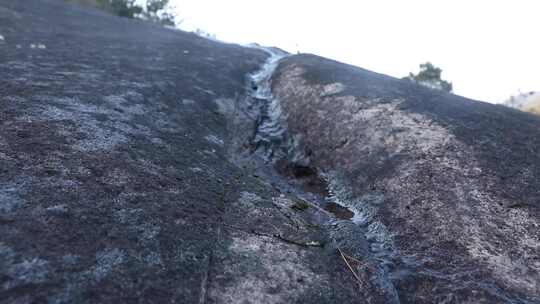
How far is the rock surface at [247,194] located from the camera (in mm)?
1842

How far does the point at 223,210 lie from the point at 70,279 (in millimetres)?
1038

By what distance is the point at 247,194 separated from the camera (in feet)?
9.36

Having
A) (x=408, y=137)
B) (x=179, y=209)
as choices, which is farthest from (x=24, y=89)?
(x=408, y=137)

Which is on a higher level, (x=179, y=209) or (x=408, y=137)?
(x=408, y=137)

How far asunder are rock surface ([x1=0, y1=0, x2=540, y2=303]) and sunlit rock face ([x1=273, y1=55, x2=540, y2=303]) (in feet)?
0.04

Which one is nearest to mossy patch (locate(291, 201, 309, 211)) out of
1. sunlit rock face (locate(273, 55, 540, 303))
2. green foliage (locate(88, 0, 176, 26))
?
sunlit rock face (locate(273, 55, 540, 303))

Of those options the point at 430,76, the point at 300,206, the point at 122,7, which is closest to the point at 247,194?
the point at 300,206

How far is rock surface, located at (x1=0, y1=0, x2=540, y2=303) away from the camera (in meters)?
1.84

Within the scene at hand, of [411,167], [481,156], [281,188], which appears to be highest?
[481,156]

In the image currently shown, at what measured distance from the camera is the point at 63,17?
776 cm

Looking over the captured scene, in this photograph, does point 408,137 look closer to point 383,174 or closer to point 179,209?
point 383,174

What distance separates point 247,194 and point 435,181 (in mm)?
1346

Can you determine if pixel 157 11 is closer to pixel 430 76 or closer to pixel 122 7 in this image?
pixel 122 7

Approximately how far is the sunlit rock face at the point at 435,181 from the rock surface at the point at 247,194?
13mm
